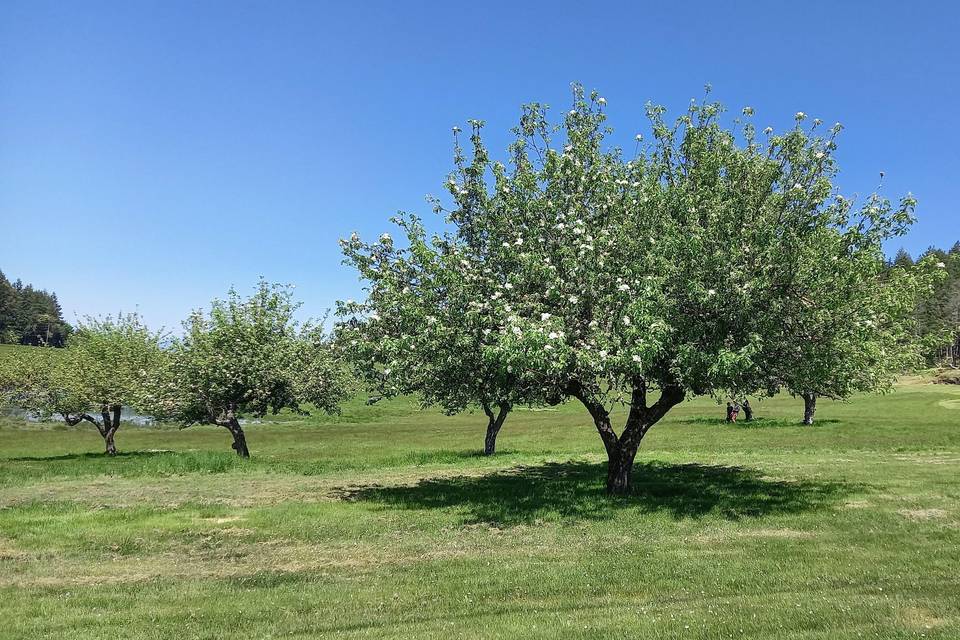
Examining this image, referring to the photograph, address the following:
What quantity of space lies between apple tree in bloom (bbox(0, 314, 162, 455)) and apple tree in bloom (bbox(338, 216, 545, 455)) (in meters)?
23.3

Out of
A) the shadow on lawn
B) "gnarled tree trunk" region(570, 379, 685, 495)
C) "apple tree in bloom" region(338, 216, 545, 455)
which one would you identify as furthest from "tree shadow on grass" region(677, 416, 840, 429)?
"apple tree in bloom" region(338, 216, 545, 455)

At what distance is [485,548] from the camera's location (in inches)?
594

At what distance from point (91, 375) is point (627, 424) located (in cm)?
3815

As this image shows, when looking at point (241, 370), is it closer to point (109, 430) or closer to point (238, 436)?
point (238, 436)

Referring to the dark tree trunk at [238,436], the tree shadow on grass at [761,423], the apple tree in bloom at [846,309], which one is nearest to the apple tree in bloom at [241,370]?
the dark tree trunk at [238,436]

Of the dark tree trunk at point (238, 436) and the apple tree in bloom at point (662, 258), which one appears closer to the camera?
the apple tree in bloom at point (662, 258)

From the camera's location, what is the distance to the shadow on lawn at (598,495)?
1873cm

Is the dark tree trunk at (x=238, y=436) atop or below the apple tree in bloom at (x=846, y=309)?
below

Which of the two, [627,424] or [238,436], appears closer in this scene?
[627,424]

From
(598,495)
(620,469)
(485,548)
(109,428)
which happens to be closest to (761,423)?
(620,469)

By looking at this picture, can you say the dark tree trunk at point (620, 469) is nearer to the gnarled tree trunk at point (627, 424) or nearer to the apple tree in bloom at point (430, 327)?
the gnarled tree trunk at point (627, 424)

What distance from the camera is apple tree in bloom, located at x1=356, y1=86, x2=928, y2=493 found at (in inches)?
620

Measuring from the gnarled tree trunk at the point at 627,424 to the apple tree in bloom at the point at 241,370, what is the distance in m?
17.6

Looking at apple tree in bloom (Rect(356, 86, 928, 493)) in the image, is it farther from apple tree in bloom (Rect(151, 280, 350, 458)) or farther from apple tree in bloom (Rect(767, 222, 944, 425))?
apple tree in bloom (Rect(151, 280, 350, 458))
